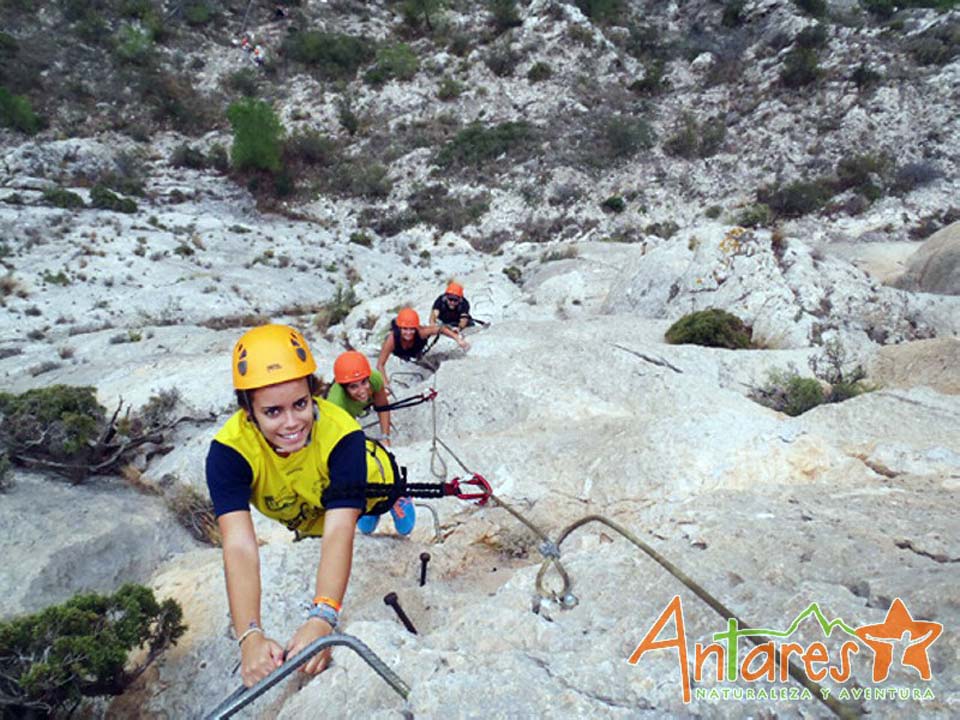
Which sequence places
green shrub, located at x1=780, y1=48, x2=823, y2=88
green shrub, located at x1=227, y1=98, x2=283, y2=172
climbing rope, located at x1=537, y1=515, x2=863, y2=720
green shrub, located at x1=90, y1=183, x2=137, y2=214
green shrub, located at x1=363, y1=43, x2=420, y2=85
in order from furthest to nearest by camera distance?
1. green shrub, located at x1=363, y1=43, x2=420, y2=85
2. green shrub, located at x1=227, y1=98, x2=283, y2=172
3. green shrub, located at x1=780, y1=48, x2=823, y2=88
4. green shrub, located at x1=90, y1=183, x2=137, y2=214
5. climbing rope, located at x1=537, y1=515, x2=863, y2=720

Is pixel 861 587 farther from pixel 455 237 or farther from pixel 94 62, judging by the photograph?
pixel 94 62

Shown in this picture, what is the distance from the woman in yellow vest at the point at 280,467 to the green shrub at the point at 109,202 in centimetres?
2644

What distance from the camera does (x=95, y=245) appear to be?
65.1 ft

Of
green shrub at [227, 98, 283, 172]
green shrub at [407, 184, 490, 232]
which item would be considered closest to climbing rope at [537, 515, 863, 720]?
green shrub at [407, 184, 490, 232]

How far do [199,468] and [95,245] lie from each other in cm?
1736

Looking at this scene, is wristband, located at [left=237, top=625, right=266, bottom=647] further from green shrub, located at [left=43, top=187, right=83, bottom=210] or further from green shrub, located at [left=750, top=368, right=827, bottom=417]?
green shrub, located at [left=43, top=187, right=83, bottom=210]

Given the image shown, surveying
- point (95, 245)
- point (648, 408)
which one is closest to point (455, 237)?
point (95, 245)

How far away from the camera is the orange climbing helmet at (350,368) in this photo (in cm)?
604

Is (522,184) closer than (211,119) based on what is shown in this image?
Yes

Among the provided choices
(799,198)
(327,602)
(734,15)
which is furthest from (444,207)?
(327,602)

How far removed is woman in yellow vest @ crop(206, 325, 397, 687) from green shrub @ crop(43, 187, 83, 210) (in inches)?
1031

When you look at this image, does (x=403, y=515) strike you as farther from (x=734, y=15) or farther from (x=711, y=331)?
(x=734, y=15)

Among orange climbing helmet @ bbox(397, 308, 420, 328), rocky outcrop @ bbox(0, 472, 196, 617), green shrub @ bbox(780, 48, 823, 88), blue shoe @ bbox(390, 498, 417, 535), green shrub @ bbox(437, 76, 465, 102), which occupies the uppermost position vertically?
green shrub @ bbox(780, 48, 823, 88)

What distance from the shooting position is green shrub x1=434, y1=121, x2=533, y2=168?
32406 mm
